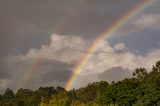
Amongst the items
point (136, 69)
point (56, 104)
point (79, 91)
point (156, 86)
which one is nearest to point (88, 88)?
point (79, 91)

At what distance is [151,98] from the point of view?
311 feet

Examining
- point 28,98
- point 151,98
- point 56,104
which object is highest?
point 28,98

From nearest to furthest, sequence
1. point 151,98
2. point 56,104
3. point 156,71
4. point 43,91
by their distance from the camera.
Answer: point 56,104, point 151,98, point 156,71, point 43,91

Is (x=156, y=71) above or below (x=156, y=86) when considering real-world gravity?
above

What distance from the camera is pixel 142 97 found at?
97.2 m

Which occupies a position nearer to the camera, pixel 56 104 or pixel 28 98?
pixel 56 104

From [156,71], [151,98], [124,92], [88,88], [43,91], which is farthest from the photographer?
[43,91]

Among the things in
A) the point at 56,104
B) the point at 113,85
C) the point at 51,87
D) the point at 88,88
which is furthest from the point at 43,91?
the point at 56,104

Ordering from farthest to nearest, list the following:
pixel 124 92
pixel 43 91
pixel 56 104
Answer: pixel 43 91
pixel 124 92
pixel 56 104

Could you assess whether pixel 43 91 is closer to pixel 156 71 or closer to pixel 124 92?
pixel 156 71

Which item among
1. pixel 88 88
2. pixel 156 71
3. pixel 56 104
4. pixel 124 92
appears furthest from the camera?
pixel 88 88

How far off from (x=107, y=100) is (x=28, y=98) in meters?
60.0

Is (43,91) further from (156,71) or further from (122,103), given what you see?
(122,103)

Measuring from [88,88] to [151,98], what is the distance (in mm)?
51369
